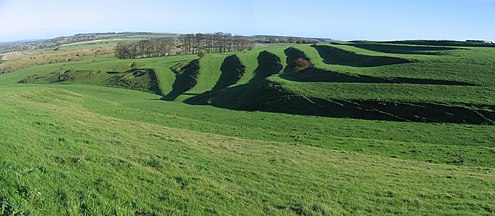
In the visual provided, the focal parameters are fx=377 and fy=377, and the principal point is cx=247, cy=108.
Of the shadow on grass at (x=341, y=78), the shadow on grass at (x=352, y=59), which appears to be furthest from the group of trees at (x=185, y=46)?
the shadow on grass at (x=341, y=78)

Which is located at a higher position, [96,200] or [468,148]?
[96,200]

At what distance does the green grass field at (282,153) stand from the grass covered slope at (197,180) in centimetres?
7

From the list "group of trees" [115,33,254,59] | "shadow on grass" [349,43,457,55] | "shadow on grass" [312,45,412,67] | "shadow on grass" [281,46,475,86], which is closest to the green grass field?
"shadow on grass" [281,46,475,86]

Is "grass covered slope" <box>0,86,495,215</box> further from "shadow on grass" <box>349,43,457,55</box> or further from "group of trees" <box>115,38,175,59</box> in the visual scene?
"group of trees" <box>115,38,175,59</box>

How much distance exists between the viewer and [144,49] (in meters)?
169

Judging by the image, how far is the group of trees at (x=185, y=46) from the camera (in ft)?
535

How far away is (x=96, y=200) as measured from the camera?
494 inches

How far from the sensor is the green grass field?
1380cm

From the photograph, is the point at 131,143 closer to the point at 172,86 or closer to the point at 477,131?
the point at 477,131

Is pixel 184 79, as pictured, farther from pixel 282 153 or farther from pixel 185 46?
pixel 185 46

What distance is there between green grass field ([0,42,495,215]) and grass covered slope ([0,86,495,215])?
A: 7 centimetres

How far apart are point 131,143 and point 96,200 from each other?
1036cm

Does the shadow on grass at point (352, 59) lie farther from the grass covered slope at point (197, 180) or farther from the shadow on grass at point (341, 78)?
the grass covered slope at point (197, 180)

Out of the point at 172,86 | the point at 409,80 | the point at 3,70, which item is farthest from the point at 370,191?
the point at 3,70
